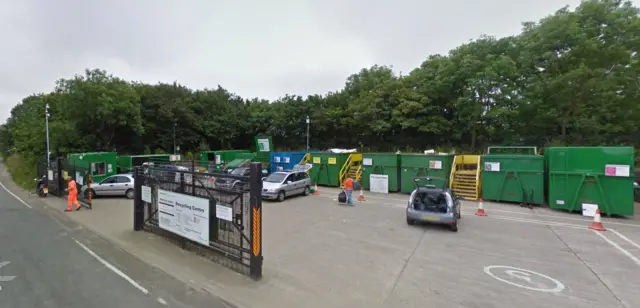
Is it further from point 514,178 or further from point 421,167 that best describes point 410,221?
point 421,167

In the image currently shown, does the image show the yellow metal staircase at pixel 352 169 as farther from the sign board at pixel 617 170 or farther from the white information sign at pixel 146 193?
the white information sign at pixel 146 193

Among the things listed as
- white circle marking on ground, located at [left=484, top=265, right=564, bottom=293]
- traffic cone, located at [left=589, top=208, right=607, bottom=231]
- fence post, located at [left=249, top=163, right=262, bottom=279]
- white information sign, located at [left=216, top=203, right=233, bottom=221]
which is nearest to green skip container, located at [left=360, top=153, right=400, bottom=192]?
traffic cone, located at [left=589, top=208, right=607, bottom=231]

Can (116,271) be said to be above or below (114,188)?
below

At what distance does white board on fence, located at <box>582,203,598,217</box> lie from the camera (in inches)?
452

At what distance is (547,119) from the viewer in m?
25.3

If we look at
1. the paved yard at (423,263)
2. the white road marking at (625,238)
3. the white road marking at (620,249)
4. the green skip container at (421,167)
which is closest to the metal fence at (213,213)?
the paved yard at (423,263)

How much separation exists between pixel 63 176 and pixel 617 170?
1044 inches

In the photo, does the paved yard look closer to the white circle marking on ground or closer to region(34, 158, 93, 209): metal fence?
the white circle marking on ground

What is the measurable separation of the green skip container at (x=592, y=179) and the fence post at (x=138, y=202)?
15.8m

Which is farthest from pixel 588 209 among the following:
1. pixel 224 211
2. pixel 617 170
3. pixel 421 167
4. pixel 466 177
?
pixel 224 211

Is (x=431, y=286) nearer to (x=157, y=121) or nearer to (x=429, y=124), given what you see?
(x=429, y=124)

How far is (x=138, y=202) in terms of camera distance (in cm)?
909

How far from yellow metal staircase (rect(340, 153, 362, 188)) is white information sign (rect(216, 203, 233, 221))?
14032 millimetres

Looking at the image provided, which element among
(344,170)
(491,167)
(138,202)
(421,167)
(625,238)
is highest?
(491,167)
